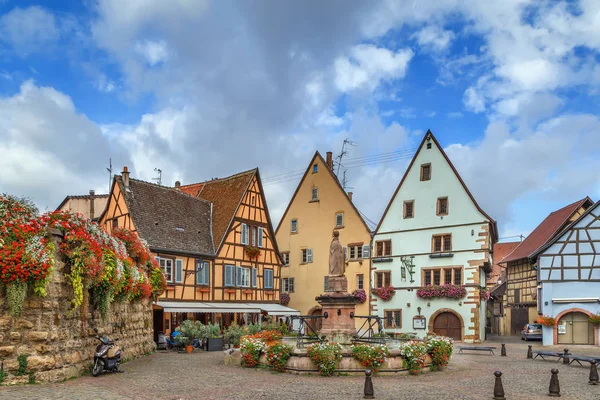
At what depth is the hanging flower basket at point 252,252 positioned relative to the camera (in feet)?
111

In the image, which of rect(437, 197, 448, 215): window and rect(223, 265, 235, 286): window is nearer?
rect(223, 265, 235, 286): window

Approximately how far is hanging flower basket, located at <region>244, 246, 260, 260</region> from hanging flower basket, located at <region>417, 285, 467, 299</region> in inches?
385

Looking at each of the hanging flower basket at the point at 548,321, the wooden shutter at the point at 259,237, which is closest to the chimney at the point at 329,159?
the wooden shutter at the point at 259,237

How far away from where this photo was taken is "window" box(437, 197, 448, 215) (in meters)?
34.6

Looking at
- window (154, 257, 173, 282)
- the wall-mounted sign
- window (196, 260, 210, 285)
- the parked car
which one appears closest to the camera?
window (154, 257, 173, 282)

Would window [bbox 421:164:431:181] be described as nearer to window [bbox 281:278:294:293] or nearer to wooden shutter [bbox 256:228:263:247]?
wooden shutter [bbox 256:228:263:247]

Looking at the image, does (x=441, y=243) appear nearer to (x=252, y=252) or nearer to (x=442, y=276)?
(x=442, y=276)

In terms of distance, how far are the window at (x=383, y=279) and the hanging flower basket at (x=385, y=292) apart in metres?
0.35

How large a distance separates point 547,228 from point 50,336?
37265 millimetres

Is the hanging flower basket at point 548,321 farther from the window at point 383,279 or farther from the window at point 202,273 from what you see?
the window at point 202,273

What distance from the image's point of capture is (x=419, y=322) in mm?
34094

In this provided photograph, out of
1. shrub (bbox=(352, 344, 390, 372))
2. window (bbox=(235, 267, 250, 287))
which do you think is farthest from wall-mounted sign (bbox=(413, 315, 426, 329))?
shrub (bbox=(352, 344, 390, 372))

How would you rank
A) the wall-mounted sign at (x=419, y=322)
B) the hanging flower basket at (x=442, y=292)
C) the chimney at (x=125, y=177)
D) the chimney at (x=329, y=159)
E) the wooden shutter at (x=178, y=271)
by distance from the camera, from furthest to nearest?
the chimney at (x=329, y=159), the wall-mounted sign at (x=419, y=322), the hanging flower basket at (x=442, y=292), the chimney at (x=125, y=177), the wooden shutter at (x=178, y=271)

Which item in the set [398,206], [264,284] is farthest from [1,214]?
[398,206]
